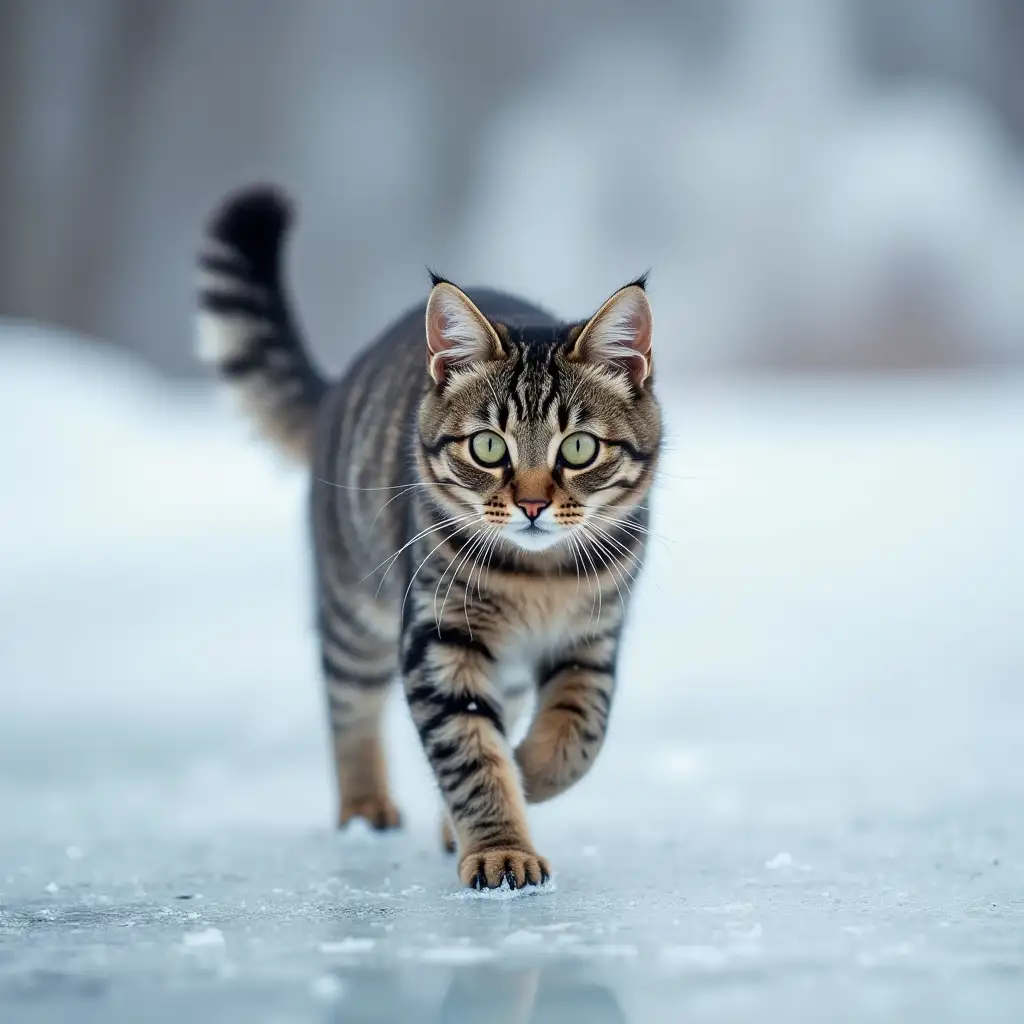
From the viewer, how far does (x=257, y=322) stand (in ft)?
7.86

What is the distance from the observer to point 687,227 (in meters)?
5.64

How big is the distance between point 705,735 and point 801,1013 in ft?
5.22

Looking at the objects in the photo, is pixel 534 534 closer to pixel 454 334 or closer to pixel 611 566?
Result: pixel 611 566

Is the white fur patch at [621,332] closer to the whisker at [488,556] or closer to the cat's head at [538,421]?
the cat's head at [538,421]

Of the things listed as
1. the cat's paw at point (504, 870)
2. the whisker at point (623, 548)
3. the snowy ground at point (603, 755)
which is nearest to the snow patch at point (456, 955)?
the snowy ground at point (603, 755)

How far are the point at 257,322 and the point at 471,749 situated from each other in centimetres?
103

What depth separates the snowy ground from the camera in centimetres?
118

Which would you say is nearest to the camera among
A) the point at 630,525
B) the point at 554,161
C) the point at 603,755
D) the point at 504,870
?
the point at 504,870

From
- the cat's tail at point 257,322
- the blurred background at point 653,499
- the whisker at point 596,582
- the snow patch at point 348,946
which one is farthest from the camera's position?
the cat's tail at point 257,322

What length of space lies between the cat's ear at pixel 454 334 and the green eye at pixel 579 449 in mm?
139

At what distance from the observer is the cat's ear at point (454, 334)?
167cm

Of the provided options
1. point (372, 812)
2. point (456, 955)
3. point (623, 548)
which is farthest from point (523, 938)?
point (372, 812)

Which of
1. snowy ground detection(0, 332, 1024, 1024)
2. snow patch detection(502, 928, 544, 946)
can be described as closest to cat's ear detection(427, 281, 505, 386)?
snowy ground detection(0, 332, 1024, 1024)

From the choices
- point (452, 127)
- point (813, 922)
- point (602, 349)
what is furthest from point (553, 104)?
point (813, 922)
